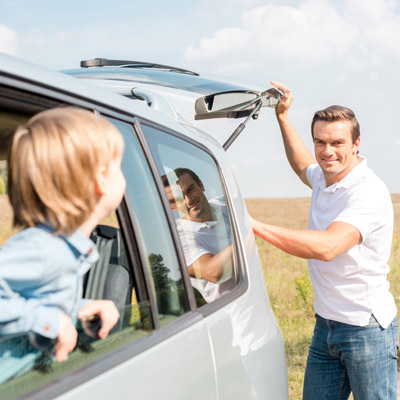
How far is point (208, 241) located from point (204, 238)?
3 cm

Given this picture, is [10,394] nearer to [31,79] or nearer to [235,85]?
[31,79]

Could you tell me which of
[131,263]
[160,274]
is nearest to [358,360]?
[160,274]

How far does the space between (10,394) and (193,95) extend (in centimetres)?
159

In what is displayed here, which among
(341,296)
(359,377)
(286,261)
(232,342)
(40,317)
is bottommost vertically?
(286,261)

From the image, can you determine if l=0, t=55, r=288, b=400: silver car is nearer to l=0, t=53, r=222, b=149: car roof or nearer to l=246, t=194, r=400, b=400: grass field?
l=0, t=53, r=222, b=149: car roof

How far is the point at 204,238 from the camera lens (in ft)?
7.60

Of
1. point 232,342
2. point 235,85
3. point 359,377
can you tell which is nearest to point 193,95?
point 235,85

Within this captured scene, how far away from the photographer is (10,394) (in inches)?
53.6

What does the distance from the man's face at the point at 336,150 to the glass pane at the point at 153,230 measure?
1785 millimetres

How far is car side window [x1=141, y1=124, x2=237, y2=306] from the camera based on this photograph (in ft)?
6.86

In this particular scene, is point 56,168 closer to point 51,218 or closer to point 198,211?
point 51,218

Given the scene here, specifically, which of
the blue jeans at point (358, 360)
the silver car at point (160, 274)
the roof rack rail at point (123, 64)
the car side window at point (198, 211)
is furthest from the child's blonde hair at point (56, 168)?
the blue jeans at point (358, 360)

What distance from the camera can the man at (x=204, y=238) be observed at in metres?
2.15

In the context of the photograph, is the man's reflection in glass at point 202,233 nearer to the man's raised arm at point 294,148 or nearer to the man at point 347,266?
the man at point 347,266
